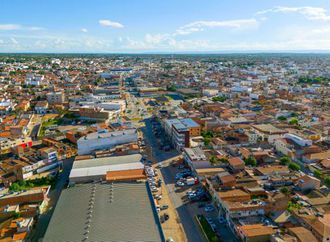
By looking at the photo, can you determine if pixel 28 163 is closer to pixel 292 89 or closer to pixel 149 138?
pixel 149 138

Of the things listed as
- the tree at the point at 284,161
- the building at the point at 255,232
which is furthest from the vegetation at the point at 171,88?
the building at the point at 255,232

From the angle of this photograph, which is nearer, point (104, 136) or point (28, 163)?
point (28, 163)

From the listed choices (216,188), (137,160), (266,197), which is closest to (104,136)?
(137,160)

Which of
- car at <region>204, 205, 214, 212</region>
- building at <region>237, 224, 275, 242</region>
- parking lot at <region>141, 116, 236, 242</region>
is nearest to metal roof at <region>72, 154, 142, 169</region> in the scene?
parking lot at <region>141, 116, 236, 242</region>

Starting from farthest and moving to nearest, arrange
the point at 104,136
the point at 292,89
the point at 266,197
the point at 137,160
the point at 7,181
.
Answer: the point at 292,89
the point at 104,136
the point at 137,160
the point at 7,181
the point at 266,197

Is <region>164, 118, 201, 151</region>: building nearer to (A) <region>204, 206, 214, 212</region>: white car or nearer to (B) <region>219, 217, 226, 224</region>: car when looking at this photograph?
(A) <region>204, 206, 214, 212</region>: white car

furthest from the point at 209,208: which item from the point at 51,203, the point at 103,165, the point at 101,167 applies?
the point at 51,203

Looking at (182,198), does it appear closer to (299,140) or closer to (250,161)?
(250,161)
